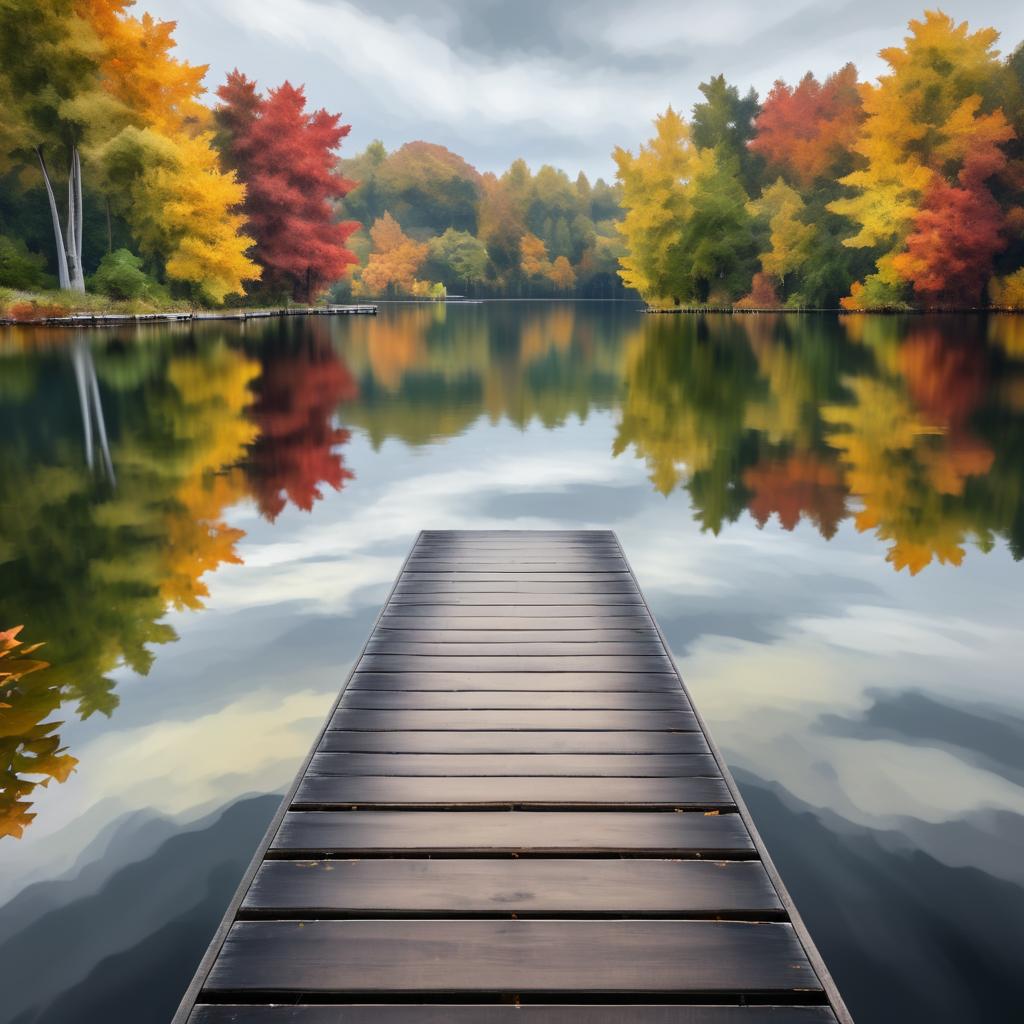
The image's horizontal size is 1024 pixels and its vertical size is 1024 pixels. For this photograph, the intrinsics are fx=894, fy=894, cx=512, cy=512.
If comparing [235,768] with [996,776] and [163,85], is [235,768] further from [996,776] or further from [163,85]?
[163,85]

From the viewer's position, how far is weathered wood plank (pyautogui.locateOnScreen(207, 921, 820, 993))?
2.67m

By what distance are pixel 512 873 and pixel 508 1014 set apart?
592 mm

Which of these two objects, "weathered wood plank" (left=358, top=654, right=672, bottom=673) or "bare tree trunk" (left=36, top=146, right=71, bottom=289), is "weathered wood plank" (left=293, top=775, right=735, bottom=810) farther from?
"bare tree trunk" (left=36, top=146, right=71, bottom=289)

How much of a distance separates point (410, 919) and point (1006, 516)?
29.5 feet

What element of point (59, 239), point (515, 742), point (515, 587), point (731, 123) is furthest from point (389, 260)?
point (515, 742)

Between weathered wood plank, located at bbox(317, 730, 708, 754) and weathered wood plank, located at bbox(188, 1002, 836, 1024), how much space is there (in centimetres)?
142

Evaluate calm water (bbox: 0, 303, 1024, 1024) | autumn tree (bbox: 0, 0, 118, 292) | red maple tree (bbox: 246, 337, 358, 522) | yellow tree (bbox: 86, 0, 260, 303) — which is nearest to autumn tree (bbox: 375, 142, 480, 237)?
yellow tree (bbox: 86, 0, 260, 303)

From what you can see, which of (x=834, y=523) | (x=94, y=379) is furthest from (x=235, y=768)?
(x=94, y=379)

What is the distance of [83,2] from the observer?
35.8m

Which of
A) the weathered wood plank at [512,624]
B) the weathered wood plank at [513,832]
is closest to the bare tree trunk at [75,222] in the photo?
the weathered wood plank at [512,624]

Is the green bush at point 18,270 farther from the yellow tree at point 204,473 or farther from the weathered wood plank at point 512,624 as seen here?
the weathered wood plank at point 512,624

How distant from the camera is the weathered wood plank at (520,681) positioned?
183 inches

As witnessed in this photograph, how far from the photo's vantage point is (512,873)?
3146 mm

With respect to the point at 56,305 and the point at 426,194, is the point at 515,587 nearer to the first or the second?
the point at 56,305
